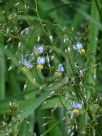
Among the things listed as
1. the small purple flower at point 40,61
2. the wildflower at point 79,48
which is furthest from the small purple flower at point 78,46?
the small purple flower at point 40,61

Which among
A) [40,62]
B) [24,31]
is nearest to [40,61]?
[40,62]

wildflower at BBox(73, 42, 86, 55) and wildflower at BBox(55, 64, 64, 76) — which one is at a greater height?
wildflower at BBox(73, 42, 86, 55)

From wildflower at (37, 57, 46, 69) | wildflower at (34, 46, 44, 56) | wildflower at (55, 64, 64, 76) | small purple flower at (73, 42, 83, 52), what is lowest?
wildflower at (55, 64, 64, 76)

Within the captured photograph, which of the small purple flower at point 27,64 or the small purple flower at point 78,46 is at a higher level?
the small purple flower at point 78,46

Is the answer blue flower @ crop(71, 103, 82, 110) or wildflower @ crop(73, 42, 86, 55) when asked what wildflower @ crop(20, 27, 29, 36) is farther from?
blue flower @ crop(71, 103, 82, 110)

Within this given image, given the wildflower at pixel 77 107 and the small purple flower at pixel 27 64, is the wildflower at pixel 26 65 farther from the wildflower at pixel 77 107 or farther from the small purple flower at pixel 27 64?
the wildflower at pixel 77 107

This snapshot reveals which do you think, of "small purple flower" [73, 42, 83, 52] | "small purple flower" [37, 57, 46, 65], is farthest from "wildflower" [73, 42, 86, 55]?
"small purple flower" [37, 57, 46, 65]

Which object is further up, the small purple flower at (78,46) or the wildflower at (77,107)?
the small purple flower at (78,46)

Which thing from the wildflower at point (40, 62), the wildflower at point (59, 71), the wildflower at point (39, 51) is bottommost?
the wildflower at point (59, 71)

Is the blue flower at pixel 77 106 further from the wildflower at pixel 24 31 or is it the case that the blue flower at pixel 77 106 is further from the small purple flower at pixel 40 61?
the wildflower at pixel 24 31

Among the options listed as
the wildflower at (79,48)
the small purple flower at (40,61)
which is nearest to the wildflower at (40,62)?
the small purple flower at (40,61)

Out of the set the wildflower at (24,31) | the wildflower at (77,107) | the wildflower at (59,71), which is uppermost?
the wildflower at (24,31)
